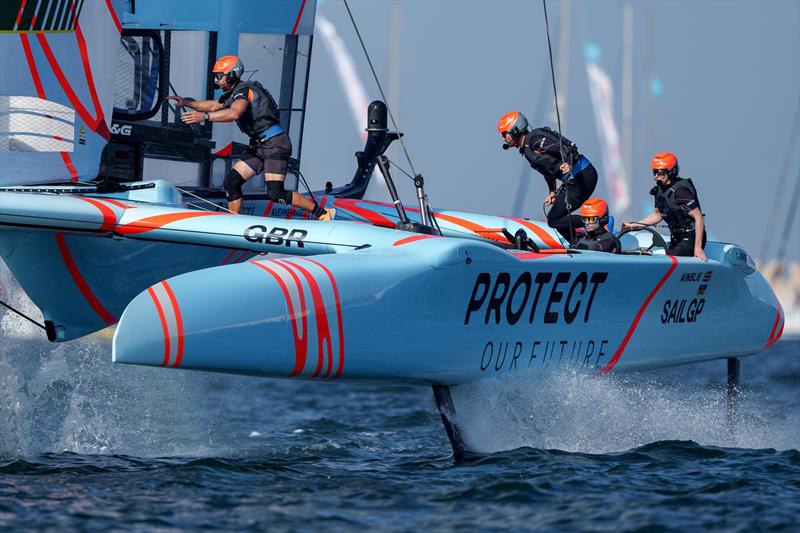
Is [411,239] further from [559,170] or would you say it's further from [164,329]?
[559,170]

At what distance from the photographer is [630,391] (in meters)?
7.48

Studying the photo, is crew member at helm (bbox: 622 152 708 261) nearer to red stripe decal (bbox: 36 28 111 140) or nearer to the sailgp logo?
the sailgp logo

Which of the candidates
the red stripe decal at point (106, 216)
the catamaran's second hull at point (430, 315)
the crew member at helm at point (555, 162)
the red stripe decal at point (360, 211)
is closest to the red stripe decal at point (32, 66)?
the red stripe decal at point (106, 216)

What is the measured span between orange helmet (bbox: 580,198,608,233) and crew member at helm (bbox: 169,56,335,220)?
4.55 ft

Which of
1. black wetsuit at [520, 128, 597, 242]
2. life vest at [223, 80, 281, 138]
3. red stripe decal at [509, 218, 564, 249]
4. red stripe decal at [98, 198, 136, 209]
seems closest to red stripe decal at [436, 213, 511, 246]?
red stripe decal at [509, 218, 564, 249]

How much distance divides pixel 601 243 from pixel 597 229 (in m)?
0.14

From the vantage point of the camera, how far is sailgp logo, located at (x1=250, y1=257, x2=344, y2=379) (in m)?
5.35

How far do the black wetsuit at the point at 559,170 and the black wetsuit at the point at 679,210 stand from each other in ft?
1.29

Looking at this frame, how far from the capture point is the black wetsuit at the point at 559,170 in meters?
7.71

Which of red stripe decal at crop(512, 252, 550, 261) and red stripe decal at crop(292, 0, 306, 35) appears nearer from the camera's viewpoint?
red stripe decal at crop(512, 252, 550, 261)

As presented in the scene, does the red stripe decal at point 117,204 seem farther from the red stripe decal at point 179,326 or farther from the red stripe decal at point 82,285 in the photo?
the red stripe decal at point 179,326

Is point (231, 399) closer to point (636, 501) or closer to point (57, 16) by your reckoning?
point (57, 16)

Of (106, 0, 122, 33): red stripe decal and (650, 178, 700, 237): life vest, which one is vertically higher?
(106, 0, 122, 33): red stripe decal

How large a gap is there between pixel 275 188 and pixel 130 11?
168 cm
